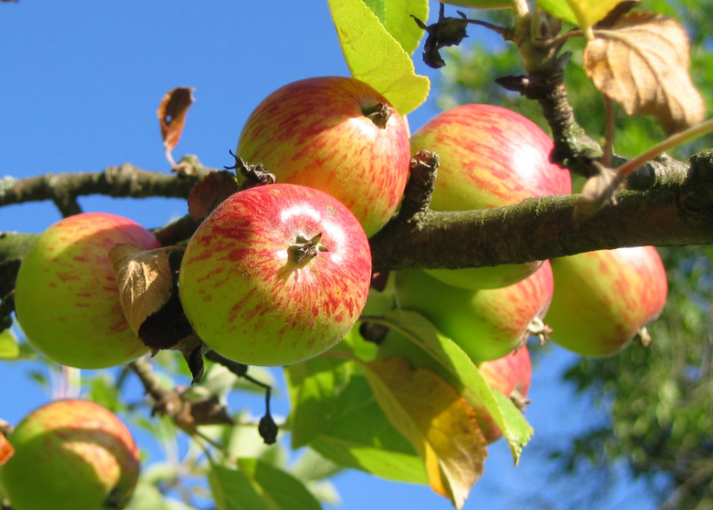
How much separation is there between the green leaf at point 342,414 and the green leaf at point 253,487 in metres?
0.10

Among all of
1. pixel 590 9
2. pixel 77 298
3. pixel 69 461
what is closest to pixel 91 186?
pixel 69 461

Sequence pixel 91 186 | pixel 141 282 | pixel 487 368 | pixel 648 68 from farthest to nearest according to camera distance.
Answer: pixel 91 186, pixel 487 368, pixel 141 282, pixel 648 68

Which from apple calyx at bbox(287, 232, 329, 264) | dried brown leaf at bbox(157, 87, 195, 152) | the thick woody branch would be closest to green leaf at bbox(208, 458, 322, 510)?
the thick woody branch

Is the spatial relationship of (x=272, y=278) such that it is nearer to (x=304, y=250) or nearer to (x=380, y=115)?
(x=304, y=250)

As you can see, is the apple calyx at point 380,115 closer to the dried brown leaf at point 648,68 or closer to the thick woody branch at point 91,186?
the dried brown leaf at point 648,68

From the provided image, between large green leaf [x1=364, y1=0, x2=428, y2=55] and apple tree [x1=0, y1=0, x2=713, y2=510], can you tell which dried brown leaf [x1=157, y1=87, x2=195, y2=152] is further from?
large green leaf [x1=364, y1=0, x2=428, y2=55]

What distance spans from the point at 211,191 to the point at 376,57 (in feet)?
0.99

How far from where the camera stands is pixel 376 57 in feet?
3.09

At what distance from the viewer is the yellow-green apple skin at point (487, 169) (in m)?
1.05

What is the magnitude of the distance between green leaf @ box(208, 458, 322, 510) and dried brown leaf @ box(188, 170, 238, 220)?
0.88 metres

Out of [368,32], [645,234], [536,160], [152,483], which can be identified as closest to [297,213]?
A: [368,32]

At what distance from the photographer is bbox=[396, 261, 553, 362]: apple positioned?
3.85ft

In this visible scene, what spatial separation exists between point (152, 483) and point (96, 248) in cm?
190

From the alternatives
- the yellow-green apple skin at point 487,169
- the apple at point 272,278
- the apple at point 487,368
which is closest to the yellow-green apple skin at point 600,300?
the apple at point 487,368
